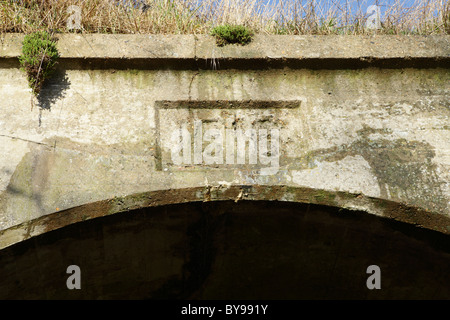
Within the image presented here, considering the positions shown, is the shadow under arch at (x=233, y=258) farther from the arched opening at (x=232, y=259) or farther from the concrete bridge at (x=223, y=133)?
the concrete bridge at (x=223, y=133)

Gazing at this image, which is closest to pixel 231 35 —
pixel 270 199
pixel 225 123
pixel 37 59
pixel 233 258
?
pixel 225 123

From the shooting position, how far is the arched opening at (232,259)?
11.7ft

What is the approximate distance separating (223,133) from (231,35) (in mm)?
710

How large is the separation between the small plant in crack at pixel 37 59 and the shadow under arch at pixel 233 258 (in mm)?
1080

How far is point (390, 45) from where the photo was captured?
319cm

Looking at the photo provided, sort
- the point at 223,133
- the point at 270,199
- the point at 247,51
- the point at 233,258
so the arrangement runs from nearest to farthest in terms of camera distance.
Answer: the point at 270,199, the point at 223,133, the point at 247,51, the point at 233,258

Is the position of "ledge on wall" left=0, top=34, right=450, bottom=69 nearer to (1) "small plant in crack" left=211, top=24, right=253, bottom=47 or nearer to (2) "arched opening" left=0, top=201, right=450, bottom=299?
(1) "small plant in crack" left=211, top=24, right=253, bottom=47

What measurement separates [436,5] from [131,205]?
2875mm

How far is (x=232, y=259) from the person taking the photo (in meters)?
4.21

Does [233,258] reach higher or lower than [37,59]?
lower

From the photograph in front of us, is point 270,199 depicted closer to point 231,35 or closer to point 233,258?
point 231,35

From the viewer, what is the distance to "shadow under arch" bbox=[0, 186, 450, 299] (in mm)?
3562

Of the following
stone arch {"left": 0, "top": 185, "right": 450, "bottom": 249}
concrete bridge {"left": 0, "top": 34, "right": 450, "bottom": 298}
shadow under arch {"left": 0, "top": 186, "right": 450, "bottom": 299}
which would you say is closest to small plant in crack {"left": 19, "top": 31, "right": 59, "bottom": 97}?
concrete bridge {"left": 0, "top": 34, "right": 450, "bottom": 298}
